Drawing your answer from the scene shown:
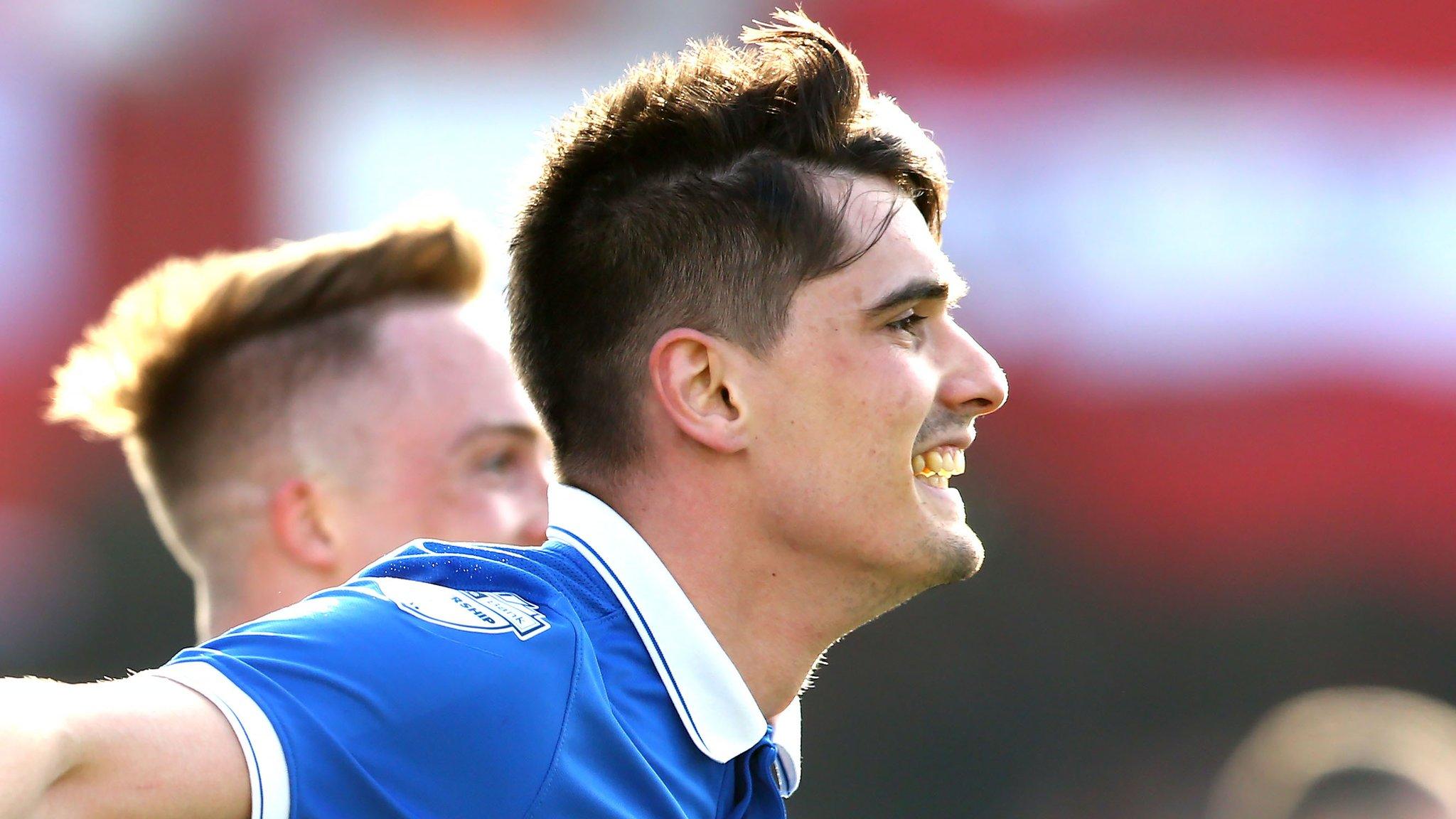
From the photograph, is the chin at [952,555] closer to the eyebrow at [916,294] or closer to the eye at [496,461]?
the eyebrow at [916,294]

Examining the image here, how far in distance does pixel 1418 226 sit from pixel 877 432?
9.40m

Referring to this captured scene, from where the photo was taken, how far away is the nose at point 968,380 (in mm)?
2410

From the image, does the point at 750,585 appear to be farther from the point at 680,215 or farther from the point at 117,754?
the point at 117,754

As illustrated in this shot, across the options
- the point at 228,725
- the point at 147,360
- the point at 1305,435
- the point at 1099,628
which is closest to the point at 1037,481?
the point at 1099,628

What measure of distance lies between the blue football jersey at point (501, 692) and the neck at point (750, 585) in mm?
52

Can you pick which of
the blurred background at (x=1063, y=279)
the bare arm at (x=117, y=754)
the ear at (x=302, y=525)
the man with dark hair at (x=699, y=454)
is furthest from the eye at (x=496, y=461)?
the blurred background at (x=1063, y=279)

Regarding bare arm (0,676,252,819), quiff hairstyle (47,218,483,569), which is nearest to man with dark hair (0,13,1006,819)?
bare arm (0,676,252,819)

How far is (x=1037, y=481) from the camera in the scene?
945 cm

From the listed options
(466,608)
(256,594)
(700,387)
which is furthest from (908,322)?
(256,594)

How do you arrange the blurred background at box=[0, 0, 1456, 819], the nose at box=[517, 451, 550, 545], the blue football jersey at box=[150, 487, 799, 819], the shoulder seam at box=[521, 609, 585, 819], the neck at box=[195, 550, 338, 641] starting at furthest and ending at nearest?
the blurred background at box=[0, 0, 1456, 819]
the nose at box=[517, 451, 550, 545]
the neck at box=[195, 550, 338, 641]
the shoulder seam at box=[521, 609, 585, 819]
the blue football jersey at box=[150, 487, 799, 819]

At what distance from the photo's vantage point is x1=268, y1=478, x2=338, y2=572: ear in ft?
11.6

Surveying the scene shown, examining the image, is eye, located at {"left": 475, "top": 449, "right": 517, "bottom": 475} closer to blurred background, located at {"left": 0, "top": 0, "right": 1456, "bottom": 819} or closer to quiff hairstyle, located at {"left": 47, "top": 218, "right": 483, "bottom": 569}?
quiff hairstyle, located at {"left": 47, "top": 218, "right": 483, "bottom": 569}

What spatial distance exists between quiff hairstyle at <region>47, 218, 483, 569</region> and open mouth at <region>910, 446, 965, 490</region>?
171 centimetres

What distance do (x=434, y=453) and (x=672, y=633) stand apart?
1.45 m
